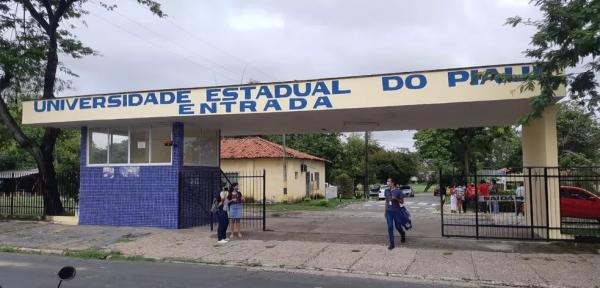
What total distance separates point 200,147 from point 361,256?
8104mm

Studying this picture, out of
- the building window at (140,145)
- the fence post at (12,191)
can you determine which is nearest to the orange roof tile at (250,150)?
the fence post at (12,191)

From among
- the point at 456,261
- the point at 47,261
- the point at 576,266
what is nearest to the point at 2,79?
the point at 47,261

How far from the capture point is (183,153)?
16391 millimetres

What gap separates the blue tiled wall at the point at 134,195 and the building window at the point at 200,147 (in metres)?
0.64

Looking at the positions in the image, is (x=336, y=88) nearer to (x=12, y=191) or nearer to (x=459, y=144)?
(x=12, y=191)

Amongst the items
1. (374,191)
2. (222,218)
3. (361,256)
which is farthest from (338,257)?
(374,191)

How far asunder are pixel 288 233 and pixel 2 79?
12161 millimetres

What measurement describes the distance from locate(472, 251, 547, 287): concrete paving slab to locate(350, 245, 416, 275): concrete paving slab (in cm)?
137

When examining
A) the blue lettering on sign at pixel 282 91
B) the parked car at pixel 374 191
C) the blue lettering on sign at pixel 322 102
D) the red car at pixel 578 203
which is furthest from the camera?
the parked car at pixel 374 191

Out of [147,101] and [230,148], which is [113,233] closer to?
[147,101]

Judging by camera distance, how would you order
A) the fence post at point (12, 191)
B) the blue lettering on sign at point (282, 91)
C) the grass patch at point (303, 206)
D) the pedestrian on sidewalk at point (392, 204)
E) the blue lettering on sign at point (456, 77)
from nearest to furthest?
the pedestrian on sidewalk at point (392, 204), the blue lettering on sign at point (456, 77), the blue lettering on sign at point (282, 91), the fence post at point (12, 191), the grass patch at point (303, 206)

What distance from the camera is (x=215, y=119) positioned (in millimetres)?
15719

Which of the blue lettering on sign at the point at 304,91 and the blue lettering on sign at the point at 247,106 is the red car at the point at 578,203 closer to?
the blue lettering on sign at the point at 304,91

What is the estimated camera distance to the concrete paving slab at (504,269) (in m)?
9.16
